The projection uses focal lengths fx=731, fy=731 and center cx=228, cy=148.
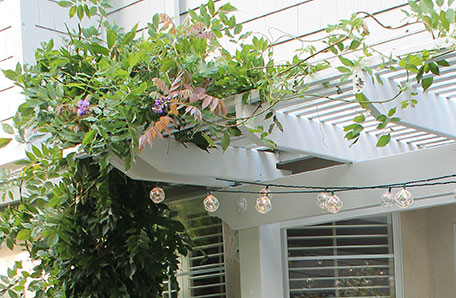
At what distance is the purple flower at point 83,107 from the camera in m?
4.03

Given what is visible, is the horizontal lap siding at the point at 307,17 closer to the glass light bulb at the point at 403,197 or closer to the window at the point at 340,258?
the glass light bulb at the point at 403,197

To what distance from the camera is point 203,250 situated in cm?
642

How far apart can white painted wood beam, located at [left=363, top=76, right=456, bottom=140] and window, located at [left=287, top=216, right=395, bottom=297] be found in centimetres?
240

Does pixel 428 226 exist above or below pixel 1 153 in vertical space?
below

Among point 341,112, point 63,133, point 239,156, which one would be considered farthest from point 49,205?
point 341,112

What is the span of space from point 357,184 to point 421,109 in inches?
35.1

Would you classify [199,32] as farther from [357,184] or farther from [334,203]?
[357,184]

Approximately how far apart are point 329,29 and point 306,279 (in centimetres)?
333

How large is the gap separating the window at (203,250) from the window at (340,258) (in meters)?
0.62

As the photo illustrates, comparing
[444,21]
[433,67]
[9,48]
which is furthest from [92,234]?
[444,21]

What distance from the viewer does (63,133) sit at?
423 centimetres

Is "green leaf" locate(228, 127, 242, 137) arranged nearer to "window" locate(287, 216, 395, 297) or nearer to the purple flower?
the purple flower

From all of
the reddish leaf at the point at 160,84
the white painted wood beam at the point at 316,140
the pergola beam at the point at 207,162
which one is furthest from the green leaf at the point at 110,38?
the white painted wood beam at the point at 316,140

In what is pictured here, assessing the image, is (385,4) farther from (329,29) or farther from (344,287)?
(344,287)
